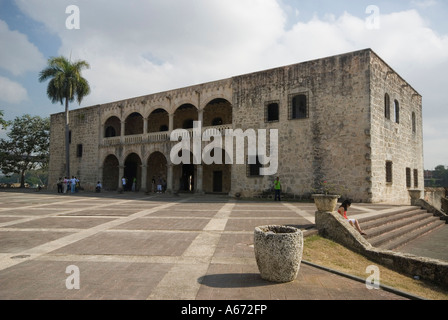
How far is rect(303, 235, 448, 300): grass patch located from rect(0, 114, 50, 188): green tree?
36.4m

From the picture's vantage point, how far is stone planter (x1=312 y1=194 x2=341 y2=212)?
711cm

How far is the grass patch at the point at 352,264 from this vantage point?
4824 mm

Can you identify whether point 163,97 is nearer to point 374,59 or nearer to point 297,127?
point 297,127

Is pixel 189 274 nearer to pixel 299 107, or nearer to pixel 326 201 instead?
pixel 326 201

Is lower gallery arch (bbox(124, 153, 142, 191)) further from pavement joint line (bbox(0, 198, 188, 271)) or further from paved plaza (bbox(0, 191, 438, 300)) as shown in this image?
paved plaza (bbox(0, 191, 438, 300))

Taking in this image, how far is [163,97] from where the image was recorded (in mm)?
21953

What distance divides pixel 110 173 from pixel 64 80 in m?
9.33

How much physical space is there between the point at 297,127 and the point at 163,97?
11.0 m

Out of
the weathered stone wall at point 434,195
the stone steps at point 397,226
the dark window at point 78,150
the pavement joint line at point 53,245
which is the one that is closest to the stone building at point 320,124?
the weathered stone wall at point 434,195

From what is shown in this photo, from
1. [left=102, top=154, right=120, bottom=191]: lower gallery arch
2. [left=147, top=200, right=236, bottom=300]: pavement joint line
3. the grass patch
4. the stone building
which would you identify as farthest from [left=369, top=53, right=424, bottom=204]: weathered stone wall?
[left=102, top=154, right=120, bottom=191]: lower gallery arch

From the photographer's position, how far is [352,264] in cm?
577

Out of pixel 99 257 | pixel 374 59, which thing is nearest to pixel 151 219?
pixel 99 257

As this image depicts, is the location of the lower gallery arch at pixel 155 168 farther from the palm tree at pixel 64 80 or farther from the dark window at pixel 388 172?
the dark window at pixel 388 172

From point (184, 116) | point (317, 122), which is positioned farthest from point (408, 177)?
point (184, 116)
